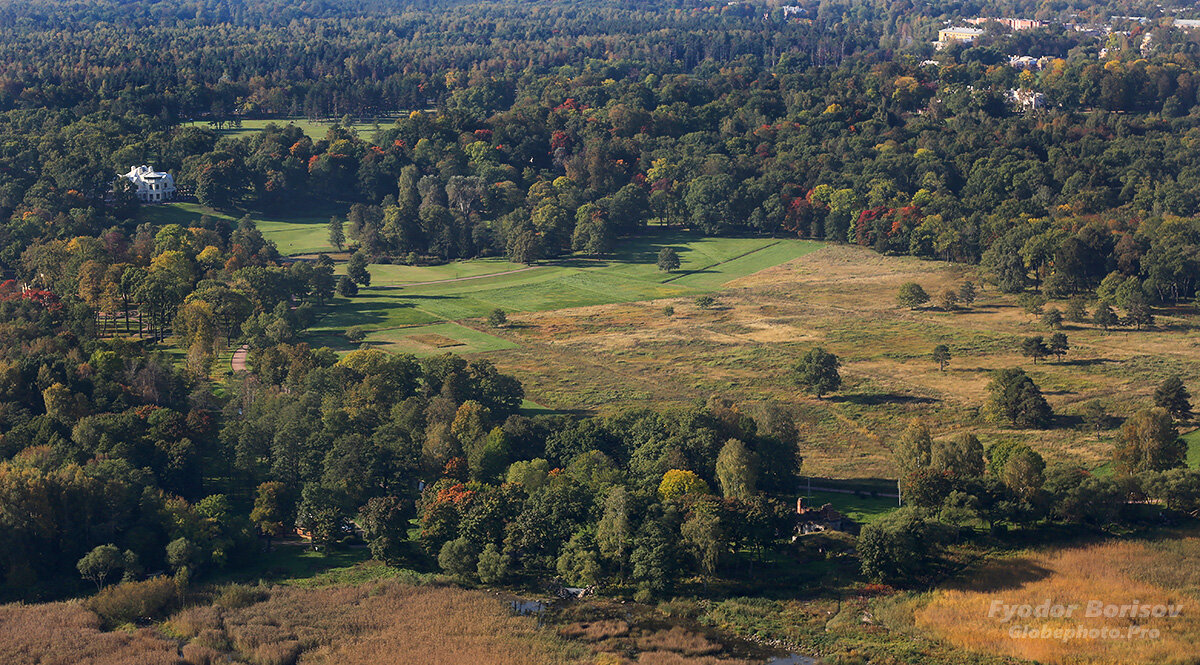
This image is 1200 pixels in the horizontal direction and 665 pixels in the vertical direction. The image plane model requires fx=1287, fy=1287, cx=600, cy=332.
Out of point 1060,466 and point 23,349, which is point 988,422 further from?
point 23,349

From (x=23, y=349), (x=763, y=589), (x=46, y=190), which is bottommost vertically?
(x=763, y=589)

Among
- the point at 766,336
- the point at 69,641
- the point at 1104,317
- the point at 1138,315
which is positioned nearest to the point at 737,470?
the point at 69,641

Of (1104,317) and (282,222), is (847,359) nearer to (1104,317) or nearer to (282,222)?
(1104,317)

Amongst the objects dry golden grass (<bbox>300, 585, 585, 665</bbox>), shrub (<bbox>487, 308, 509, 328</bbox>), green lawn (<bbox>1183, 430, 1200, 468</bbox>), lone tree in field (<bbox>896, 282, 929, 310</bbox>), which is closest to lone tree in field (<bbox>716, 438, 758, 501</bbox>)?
dry golden grass (<bbox>300, 585, 585, 665</bbox>)

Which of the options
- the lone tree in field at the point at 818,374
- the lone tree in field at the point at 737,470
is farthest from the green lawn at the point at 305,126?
the lone tree in field at the point at 737,470

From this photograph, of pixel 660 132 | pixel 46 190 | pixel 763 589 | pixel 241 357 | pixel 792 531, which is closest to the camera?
pixel 763 589

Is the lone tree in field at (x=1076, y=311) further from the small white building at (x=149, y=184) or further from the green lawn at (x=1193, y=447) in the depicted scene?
the small white building at (x=149, y=184)

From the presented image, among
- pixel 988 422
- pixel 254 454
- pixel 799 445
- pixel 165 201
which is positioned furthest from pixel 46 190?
pixel 988 422
